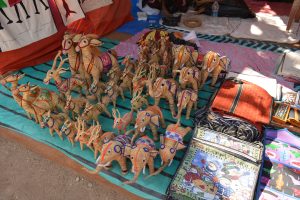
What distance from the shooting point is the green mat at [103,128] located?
2094mm

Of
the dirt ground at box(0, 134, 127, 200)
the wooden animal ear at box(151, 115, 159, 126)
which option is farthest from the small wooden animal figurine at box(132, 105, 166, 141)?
the dirt ground at box(0, 134, 127, 200)

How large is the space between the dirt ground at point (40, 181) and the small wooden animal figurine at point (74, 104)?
55cm

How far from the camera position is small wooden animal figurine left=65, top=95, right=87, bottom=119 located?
2.48 metres

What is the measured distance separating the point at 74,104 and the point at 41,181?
787 millimetres

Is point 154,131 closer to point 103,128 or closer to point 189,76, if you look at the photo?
point 103,128

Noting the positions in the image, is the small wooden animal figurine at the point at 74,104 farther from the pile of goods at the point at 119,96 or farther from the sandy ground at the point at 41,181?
the sandy ground at the point at 41,181

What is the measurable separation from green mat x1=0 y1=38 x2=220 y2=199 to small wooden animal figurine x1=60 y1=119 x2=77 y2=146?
140 mm

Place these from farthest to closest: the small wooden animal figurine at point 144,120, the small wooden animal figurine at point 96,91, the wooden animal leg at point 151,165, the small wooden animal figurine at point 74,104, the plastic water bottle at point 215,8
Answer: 1. the plastic water bottle at point 215,8
2. the small wooden animal figurine at point 96,91
3. the small wooden animal figurine at point 74,104
4. the small wooden animal figurine at point 144,120
5. the wooden animal leg at point 151,165

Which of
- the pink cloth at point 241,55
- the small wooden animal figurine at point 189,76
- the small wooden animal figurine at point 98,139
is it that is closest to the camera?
the small wooden animal figurine at point 98,139

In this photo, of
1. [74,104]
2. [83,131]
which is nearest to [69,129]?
[83,131]

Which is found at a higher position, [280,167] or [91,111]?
[91,111]

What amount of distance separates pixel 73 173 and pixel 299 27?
4367mm

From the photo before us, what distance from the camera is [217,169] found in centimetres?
207

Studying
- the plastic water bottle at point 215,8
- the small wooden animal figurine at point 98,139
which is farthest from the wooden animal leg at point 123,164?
the plastic water bottle at point 215,8
